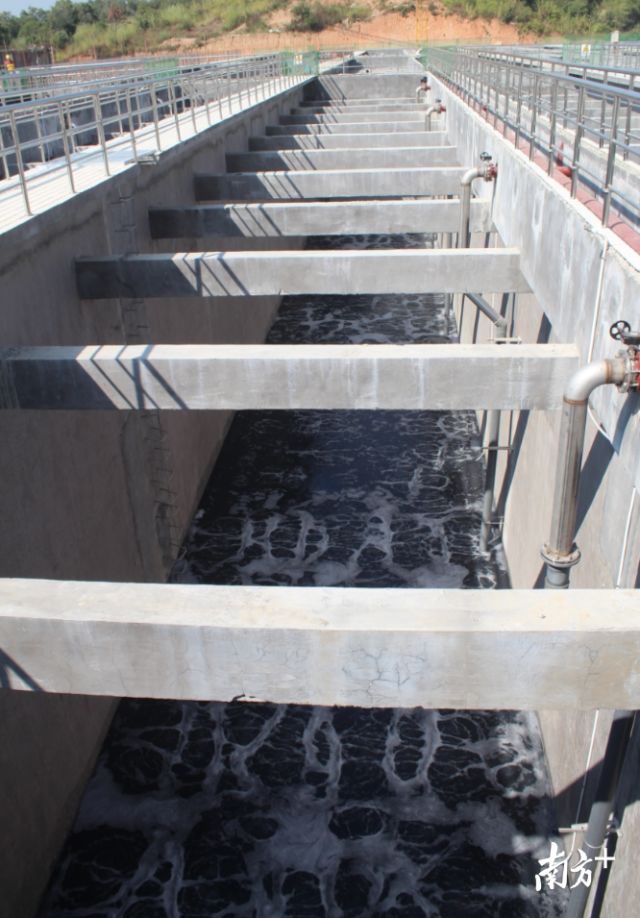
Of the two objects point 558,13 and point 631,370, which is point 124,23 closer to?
point 558,13

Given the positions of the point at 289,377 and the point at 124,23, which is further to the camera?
the point at 124,23

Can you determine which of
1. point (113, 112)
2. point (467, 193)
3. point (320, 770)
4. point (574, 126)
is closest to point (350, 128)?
point (467, 193)

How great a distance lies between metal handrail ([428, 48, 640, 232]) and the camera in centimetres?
552

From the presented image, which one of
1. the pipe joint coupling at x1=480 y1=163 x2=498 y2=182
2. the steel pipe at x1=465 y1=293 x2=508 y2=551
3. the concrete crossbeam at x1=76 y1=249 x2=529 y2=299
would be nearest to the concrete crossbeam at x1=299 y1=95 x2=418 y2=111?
the pipe joint coupling at x1=480 y1=163 x2=498 y2=182

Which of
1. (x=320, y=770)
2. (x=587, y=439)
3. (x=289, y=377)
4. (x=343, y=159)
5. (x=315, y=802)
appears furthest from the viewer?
(x=343, y=159)

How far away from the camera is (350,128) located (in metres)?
18.3

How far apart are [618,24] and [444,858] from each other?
61813 millimetres

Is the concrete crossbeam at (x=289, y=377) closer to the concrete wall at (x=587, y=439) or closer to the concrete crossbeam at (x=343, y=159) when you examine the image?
the concrete wall at (x=587, y=439)

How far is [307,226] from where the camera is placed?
10.6m

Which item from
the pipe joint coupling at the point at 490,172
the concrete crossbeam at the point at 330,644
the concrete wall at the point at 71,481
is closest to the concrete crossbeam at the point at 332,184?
the concrete wall at the point at 71,481

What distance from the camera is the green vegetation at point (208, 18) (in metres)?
60.1

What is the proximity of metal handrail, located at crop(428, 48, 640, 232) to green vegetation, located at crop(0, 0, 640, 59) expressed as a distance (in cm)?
4916

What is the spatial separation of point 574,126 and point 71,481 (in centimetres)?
689

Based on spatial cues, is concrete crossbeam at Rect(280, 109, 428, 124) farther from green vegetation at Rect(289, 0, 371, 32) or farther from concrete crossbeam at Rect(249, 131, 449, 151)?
green vegetation at Rect(289, 0, 371, 32)
